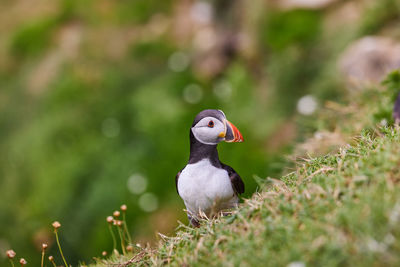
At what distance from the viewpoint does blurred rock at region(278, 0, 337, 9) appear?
31.7 ft

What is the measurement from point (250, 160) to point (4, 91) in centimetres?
833

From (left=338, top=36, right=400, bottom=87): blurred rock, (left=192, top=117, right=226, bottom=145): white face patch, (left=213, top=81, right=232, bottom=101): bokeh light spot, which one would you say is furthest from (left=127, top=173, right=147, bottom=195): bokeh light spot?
(left=192, top=117, right=226, bottom=145): white face patch

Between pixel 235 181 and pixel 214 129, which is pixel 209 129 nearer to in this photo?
pixel 214 129

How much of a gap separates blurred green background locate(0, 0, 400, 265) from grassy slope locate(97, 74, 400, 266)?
12.1 ft

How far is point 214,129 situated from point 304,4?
24.0 feet

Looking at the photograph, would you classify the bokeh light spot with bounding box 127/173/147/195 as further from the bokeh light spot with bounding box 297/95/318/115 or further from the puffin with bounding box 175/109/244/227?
the puffin with bounding box 175/109/244/227

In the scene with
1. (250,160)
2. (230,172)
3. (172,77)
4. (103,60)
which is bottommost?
(250,160)

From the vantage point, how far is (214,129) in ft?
11.0

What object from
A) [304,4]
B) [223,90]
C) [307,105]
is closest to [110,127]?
[223,90]

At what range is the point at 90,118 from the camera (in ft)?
35.0

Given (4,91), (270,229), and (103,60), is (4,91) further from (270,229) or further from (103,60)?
(270,229)

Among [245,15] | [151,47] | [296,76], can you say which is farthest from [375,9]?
[151,47]

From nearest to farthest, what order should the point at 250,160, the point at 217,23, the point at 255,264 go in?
the point at 255,264 → the point at 250,160 → the point at 217,23

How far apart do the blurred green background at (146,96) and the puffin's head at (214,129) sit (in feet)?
11.0
